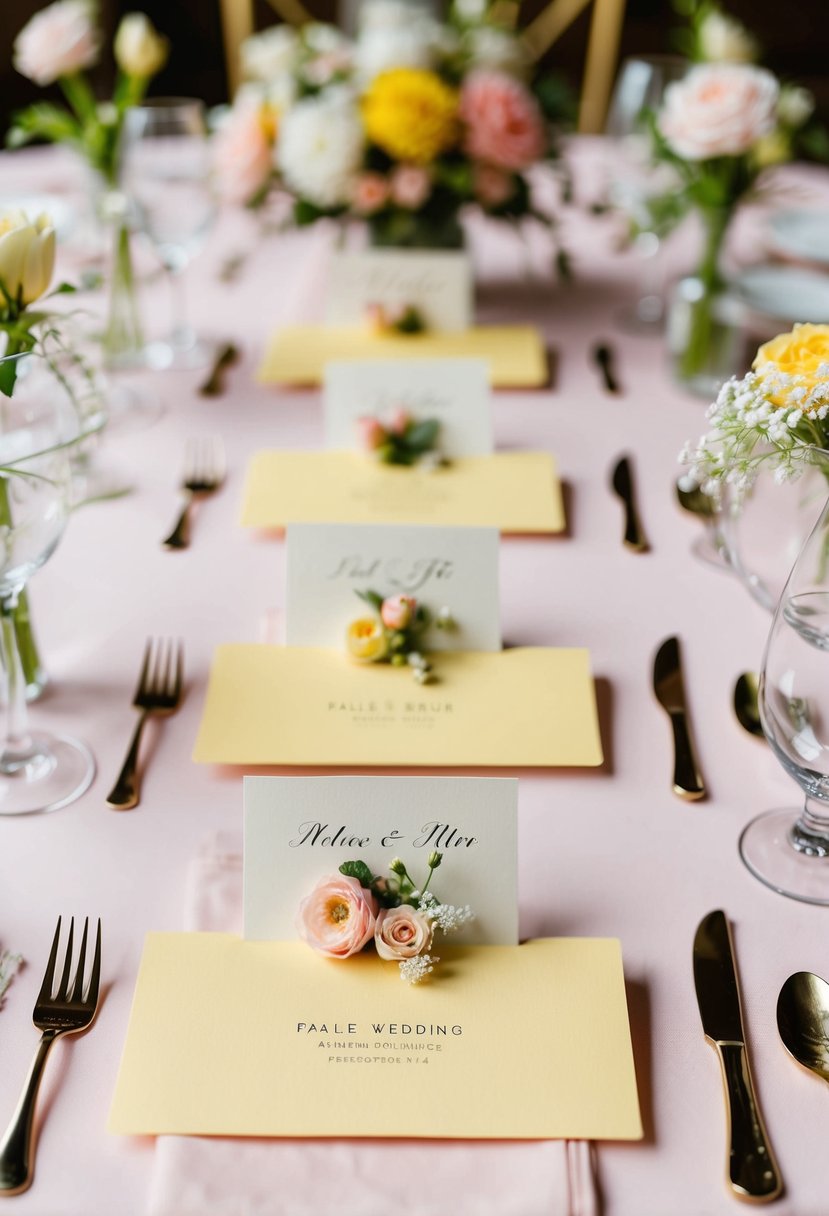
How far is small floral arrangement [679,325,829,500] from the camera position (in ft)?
2.57

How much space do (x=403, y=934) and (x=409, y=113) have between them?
125 centimetres

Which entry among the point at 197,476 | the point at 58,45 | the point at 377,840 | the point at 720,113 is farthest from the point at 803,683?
the point at 58,45

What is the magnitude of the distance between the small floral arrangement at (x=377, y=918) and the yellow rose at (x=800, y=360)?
40cm

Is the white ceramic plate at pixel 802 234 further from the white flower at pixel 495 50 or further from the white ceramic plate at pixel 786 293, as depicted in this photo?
the white flower at pixel 495 50

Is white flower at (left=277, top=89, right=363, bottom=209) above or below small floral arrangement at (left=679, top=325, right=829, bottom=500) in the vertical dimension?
below

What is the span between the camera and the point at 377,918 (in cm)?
78

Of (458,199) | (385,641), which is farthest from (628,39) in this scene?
(385,641)

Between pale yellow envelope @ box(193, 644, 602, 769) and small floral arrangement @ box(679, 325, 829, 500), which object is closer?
small floral arrangement @ box(679, 325, 829, 500)

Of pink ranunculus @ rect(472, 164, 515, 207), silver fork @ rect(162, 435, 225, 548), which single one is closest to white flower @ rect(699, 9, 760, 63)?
pink ranunculus @ rect(472, 164, 515, 207)

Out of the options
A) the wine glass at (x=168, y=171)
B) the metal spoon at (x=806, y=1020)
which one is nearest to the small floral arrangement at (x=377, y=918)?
the metal spoon at (x=806, y=1020)

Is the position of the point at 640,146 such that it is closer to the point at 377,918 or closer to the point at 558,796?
the point at 558,796

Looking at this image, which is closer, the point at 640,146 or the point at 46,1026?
the point at 46,1026

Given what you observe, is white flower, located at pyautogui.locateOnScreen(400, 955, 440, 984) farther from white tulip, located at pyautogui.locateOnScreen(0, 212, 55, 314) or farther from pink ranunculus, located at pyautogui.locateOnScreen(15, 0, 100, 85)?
pink ranunculus, located at pyautogui.locateOnScreen(15, 0, 100, 85)

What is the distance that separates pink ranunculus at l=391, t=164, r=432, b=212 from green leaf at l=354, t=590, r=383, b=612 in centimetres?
85
